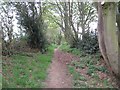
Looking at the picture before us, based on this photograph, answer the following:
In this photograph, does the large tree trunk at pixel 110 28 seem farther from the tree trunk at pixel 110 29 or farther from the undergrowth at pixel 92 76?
the undergrowth at pixel 92 76

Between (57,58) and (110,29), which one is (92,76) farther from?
(57,58)

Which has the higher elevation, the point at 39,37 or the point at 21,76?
the point at 39,37

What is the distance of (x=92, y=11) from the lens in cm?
2233

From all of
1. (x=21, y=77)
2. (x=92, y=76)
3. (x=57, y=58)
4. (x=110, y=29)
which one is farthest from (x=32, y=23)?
(x=110, y=29)


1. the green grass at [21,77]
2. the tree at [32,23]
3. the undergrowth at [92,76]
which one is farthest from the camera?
the tree at [32,23]

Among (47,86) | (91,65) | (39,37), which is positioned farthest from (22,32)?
(47,86)

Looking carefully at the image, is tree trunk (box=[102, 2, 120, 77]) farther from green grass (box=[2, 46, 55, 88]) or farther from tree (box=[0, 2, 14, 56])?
A: tree (box=[0, 2, 14, 56])

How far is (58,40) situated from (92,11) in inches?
858

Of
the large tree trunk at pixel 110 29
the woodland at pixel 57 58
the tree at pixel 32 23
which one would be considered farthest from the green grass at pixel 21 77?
the tree at pixel 32 23

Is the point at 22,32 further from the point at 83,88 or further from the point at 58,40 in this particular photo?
the point at 58,40

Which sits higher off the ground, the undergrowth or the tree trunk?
the tree trunk

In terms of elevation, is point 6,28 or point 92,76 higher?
point 6,28

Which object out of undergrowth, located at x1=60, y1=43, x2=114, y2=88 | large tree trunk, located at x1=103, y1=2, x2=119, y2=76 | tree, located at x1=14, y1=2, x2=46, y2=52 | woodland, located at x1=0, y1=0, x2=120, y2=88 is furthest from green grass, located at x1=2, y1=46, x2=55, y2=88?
tree, located at x1=14, y1=2, x2=46, y2=52

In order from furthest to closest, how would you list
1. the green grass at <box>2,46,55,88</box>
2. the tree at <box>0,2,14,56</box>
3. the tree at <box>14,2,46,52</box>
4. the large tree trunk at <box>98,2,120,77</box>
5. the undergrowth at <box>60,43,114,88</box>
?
the tree at <box>14,2,46,52</box>, the tree at <box>0,2,14,56</box>, the undergrowth at <box>60,43,114,88</box>, the green grass at <box>2,46,55,88</box>, the large tree trunk at <box>98,2,120,77</box>
